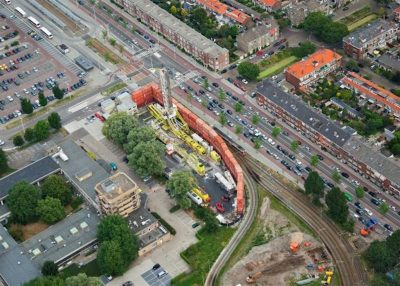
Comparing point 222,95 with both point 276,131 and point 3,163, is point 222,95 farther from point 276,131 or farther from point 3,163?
point 3,163

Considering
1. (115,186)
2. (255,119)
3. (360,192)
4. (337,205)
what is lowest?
(360,192)

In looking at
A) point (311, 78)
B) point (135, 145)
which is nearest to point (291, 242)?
point (135, 145)

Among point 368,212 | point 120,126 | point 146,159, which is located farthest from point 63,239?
point 368,212

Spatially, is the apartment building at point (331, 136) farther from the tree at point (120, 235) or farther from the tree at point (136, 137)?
the tree at point (120, 235)

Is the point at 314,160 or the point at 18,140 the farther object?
the point at 18,140

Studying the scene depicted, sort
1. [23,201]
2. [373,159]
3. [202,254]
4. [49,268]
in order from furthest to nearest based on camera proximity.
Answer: [373,159]
[23,201]
[202,254]
[49,268]

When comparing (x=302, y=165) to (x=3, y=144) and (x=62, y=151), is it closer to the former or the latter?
(x=62, y=151)

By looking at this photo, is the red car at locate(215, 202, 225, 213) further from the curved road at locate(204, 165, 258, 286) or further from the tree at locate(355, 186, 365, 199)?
the tree at locate(355, 186, 365, 199)

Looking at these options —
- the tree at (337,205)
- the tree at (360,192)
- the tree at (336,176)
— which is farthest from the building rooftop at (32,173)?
the tree at (360,192)
